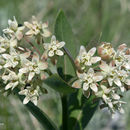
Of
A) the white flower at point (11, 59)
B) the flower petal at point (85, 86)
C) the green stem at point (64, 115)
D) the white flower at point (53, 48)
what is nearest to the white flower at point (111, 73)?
the flower petal at point (85, 86)

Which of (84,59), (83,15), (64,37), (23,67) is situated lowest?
(84,59)

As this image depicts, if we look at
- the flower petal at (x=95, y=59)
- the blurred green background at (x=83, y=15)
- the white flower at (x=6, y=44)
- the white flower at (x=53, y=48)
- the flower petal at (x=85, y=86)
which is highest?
the blurred green background at (x=83, y=15)

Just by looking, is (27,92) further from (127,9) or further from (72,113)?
(127,9)

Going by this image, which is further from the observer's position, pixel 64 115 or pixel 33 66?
pixel 64 115

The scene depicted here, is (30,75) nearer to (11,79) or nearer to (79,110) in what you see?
(11,79)

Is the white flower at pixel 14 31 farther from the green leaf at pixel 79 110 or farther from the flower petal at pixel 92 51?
the green leaf at pixel 79 110

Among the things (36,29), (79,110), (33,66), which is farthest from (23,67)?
(79,110)
